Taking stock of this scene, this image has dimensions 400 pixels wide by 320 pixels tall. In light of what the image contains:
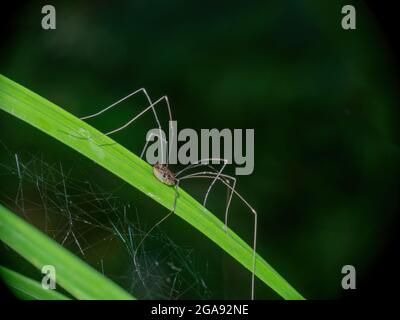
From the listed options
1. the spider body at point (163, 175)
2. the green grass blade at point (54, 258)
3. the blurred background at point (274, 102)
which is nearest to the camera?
the green grass blade at point (54, 258)

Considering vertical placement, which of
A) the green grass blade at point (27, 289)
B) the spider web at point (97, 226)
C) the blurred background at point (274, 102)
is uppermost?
the blurred background at point (274, 102)

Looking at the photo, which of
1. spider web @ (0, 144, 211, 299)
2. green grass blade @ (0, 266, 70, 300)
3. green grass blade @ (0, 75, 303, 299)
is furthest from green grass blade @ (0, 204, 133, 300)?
spider web @ (0, 144, 211, 299)

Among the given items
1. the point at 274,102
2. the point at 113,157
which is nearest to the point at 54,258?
the point at 113,157

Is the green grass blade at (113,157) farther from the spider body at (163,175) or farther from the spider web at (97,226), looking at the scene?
the spider web at (97,226)

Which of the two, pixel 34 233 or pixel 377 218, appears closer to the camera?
pixel 34 233

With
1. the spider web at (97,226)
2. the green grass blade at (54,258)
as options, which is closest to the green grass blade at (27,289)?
the green grass blade at (54,258)
